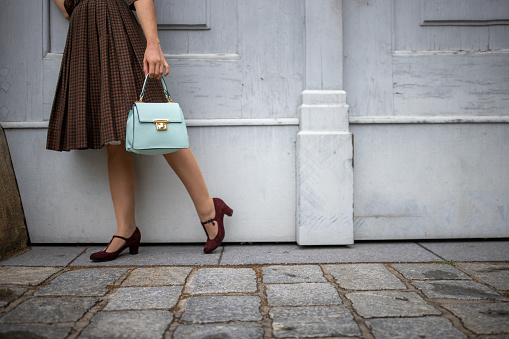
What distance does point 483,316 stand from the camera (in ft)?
4.48

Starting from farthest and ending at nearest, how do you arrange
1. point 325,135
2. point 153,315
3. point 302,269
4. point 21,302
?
point 325,135 < point 302,269 < point 21,302 < point 153,315

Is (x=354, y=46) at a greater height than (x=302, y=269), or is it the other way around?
(x=354, y=46)

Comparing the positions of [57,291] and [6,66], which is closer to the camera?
[57,291]

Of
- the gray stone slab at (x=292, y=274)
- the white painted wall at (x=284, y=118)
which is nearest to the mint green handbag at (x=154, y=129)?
the white painted wall at (x=284, y=118)

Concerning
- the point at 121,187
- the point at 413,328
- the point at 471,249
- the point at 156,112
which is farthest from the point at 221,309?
the point at 471,249

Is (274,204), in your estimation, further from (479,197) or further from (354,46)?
(479,197)

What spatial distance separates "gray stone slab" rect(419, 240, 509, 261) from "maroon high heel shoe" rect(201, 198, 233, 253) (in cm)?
118

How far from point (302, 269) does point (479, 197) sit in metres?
1.31

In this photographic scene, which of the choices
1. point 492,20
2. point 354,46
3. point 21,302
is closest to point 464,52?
point 492,20

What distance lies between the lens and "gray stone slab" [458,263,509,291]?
5.62 ft

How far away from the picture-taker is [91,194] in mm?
2475

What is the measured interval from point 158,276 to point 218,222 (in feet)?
1.81

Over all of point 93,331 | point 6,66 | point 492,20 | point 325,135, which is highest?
point 492,20

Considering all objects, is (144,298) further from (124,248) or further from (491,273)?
(491,273)
